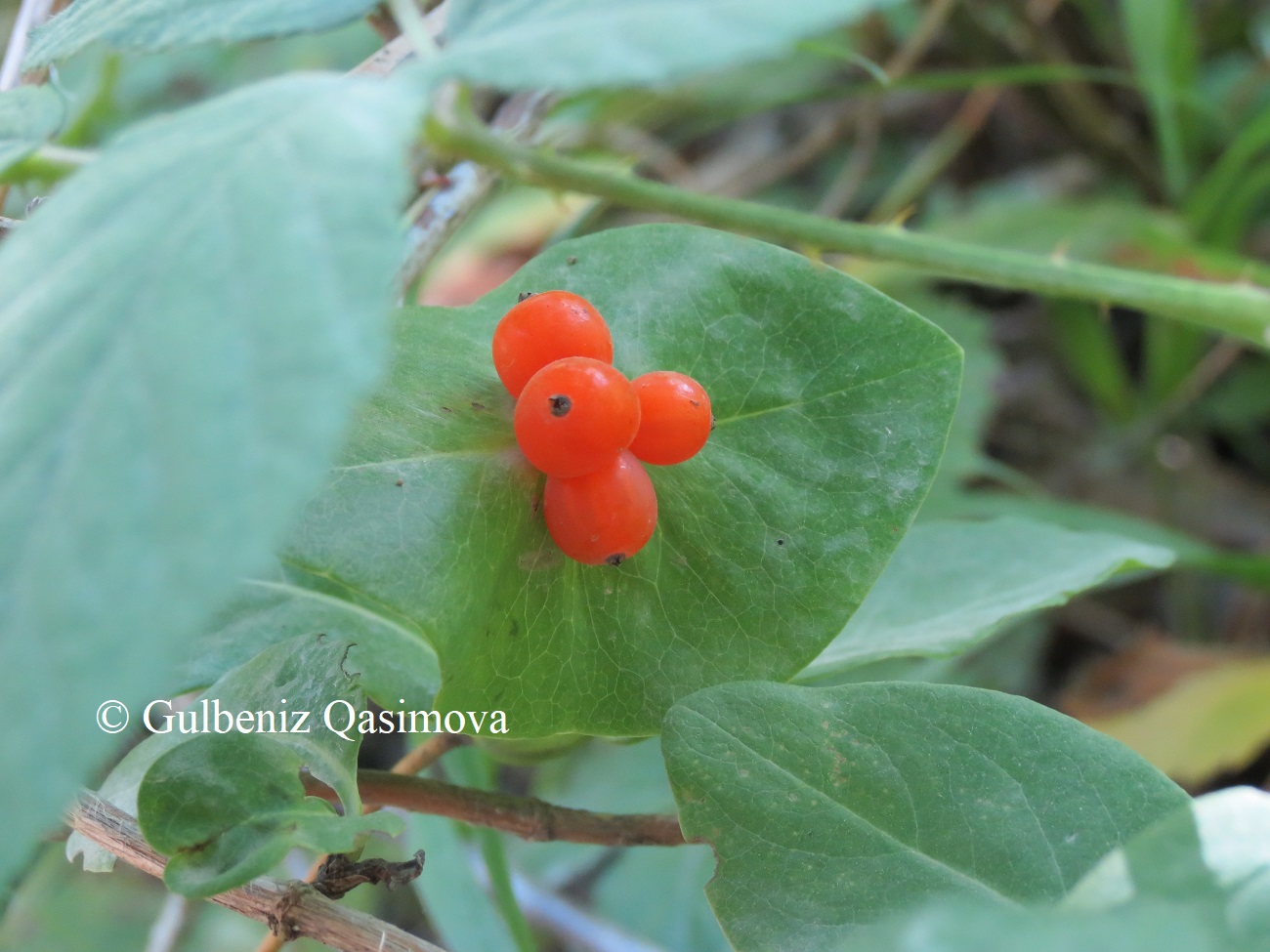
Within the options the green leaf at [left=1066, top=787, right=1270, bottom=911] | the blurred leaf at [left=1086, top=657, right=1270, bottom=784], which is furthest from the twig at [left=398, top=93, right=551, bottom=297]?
the blurred leaf at [left=1086, top=657, right=1270, bottom=784]

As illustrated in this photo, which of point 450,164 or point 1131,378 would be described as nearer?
point 450,164

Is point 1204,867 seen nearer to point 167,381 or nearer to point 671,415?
point 671,415

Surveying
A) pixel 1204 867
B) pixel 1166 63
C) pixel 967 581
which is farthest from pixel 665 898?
pixel 1166 63

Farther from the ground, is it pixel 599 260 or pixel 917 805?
pixel 599 260

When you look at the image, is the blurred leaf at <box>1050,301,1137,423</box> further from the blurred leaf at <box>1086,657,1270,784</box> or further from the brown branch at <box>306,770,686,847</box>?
the brown branch at <box>306,770,686,847</box>

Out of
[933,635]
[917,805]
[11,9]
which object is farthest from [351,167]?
[11,9]

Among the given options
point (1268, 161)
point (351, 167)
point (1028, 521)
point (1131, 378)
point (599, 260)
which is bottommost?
point (1131, 378)

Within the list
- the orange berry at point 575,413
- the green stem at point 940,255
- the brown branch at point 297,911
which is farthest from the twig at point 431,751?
the green stem at point 940,255

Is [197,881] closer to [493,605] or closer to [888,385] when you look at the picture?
[493,605]
